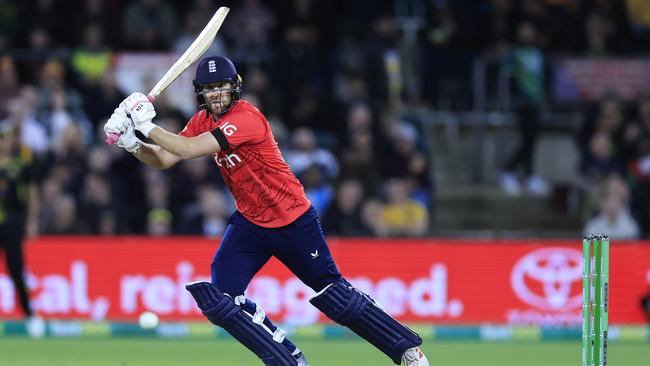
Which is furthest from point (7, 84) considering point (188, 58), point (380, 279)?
point (188, 58)

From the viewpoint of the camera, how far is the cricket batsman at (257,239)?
22.7 ft

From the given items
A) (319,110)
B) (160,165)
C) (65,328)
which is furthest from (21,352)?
(319,110)

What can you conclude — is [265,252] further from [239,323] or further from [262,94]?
[262,94]

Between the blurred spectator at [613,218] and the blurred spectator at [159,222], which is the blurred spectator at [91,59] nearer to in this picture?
the blurred spectator at [159,222]

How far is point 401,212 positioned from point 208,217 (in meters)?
1.80

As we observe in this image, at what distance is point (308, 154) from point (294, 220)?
5528mm

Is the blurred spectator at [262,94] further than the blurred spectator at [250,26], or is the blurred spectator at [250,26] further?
the blurred spectator at [250,26]

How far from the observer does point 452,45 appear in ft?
48.1

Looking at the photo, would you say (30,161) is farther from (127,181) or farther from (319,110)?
(319,110)

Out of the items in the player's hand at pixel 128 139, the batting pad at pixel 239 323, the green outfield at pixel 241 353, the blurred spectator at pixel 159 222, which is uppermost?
the player's hand at pixel 128 139

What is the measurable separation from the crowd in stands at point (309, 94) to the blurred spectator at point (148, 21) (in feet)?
0.05

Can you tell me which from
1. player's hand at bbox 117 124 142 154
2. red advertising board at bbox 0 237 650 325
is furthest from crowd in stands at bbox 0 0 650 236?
player's hand at bbox 117 124 142 154

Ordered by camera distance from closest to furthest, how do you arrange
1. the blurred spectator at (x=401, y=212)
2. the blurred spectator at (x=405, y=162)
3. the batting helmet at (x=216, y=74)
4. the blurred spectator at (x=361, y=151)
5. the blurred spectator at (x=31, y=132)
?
the batting helmet at (x=216, y=74) < the blurred spectator at (x=401, y=212) < the blurred spectator at (x=361, y=151) < the blurred spectator at (x=31, y=132) < the blurred spectator at (x=405, y=162)

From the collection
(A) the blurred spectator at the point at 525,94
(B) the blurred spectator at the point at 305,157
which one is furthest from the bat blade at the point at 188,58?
(A) the blurred spectator at the point at 525,94
